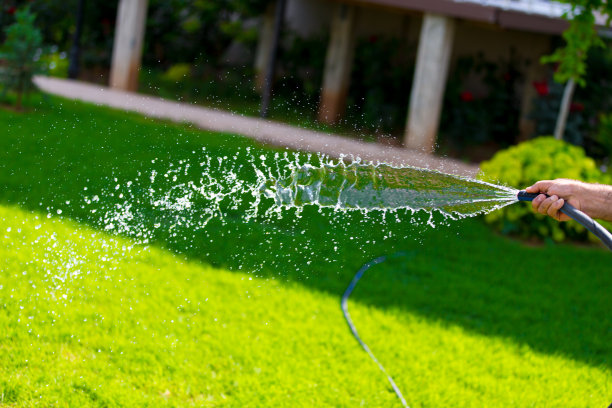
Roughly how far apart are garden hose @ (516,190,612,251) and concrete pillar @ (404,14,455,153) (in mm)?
6398

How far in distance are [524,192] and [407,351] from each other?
1.53 m

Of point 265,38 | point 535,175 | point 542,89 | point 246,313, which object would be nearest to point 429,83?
point 542,89

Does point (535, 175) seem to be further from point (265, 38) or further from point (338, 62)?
point (265, 38)

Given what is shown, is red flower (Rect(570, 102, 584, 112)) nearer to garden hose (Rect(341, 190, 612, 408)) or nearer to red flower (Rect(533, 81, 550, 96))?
red flower (Rect(533, 81, 550, 96))

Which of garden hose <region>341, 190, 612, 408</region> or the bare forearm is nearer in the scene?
garden hose <region>341, 190, 612, 408</region>

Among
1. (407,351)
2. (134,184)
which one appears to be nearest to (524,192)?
(407,351)

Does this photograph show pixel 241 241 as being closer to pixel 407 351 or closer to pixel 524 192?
pixel 407 351

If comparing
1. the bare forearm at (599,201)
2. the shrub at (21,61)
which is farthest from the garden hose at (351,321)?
the shrub at (21,61)

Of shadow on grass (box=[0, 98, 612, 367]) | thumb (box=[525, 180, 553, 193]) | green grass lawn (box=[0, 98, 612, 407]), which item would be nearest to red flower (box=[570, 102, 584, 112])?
shadow on grass (box=[0, 98, 612, 367])

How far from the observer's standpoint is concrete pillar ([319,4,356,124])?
428 inches

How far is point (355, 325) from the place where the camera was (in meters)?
4.18

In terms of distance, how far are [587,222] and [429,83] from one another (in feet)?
22.2

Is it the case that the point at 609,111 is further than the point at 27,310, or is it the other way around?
the point at 609,111

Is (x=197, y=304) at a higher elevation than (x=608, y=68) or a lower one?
lower
